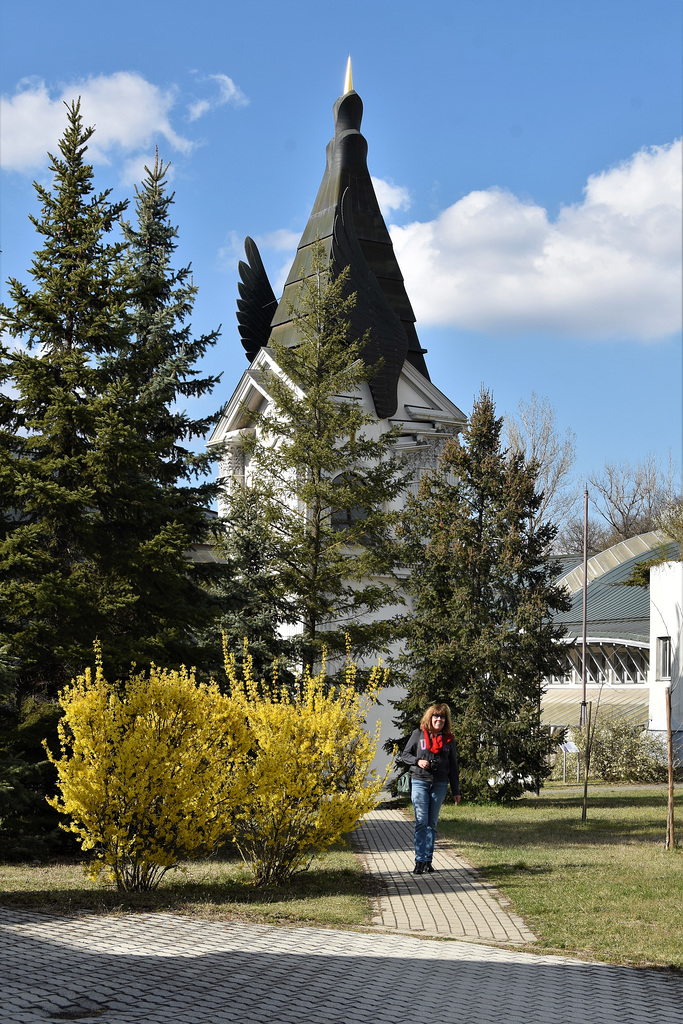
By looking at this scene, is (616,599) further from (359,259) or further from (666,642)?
(359,259)

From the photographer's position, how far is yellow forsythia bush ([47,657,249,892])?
917cm

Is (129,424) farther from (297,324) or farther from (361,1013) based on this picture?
(361,1013)

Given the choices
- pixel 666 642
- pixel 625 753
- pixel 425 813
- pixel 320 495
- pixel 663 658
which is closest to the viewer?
pixel 425 813

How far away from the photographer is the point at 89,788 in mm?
9164

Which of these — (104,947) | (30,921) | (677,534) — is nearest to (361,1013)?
(104,947)

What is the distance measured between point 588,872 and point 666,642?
21.6 m

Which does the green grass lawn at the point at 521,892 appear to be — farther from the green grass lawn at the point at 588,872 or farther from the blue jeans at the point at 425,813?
the blue jeans at the point at 425,813

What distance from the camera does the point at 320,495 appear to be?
18.4 m

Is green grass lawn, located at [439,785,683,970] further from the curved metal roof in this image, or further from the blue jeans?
the curved metal roof

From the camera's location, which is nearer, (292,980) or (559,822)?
(292,980)

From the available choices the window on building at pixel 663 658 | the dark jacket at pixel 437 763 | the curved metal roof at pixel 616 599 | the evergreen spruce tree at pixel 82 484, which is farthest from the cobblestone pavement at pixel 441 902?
the curved metal roof at pixel 616 599

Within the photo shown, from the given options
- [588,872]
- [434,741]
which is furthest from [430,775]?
[588,872]

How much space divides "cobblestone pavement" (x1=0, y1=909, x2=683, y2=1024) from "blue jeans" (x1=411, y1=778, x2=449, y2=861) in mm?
3270

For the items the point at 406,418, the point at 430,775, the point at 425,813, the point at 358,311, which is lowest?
the point at 425,813
